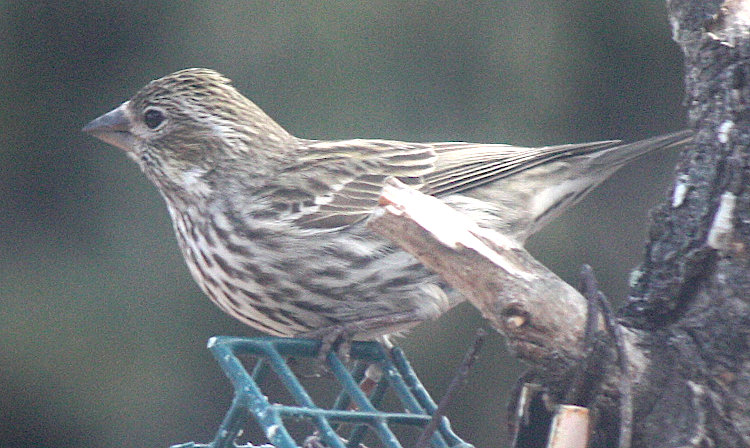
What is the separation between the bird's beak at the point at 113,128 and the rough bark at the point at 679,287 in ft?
6.30

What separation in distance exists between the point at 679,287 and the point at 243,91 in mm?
3531

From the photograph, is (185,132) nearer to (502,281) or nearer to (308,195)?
(308,195)

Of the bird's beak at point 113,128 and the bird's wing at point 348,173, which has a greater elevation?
the bird's beak at point 113,128

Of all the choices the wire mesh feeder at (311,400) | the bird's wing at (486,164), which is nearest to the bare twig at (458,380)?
the wire mesh feeder at (311,400)

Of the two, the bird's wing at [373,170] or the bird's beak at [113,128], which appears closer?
the bird's wing at [373,170]

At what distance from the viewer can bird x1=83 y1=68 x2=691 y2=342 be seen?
13.0 feet

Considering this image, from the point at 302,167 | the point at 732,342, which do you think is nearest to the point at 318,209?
the point at 302,167

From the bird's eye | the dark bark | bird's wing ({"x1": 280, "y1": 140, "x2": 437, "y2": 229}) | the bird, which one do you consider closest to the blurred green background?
bird's wing ({"x1": 280, "y1": 140, "x2": 437, "y2": 229})

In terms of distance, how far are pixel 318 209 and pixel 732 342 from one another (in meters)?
1.64

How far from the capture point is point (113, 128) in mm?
4633

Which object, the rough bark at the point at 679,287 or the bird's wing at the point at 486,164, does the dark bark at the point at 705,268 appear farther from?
the bird's wing at the point at 486,164

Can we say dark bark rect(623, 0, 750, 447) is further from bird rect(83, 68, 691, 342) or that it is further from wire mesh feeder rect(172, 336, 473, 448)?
bird rect(83, 68, 691, 342)

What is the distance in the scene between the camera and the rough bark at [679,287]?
2.87m

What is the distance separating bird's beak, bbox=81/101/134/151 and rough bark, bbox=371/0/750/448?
1921mm
